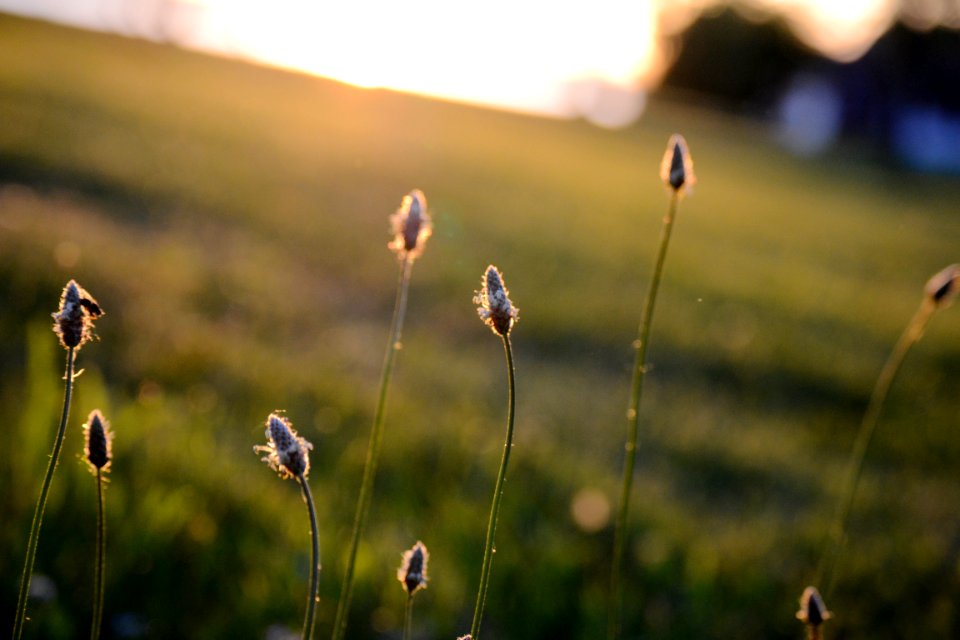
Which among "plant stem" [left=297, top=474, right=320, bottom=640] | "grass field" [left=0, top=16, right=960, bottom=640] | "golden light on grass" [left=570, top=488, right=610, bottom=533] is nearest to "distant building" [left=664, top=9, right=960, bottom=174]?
"grass field" [left=0, top=16, right=960, bottom=640]

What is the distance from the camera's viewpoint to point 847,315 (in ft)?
23.7

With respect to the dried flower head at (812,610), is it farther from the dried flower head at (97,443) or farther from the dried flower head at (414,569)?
the dried flower head at (97,443)

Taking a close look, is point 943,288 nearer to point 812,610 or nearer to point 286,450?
point 812,610

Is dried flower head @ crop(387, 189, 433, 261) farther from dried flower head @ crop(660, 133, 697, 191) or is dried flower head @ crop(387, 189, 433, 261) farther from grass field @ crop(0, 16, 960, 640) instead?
grass field @ crop(0, 16, 960, 640)

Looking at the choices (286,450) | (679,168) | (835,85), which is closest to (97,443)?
(286,450)

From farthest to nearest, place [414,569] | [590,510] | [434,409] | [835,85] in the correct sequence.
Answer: [835,85]
[434,409]
[590,510]
[414,569]

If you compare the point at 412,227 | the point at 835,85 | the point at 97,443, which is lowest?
the point at 97,443

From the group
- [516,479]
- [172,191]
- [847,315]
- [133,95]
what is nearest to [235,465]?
[516,479]

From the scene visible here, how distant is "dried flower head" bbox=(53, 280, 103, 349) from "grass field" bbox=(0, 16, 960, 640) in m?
1.11

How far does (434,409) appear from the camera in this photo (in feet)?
12.0

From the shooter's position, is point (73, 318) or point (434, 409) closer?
point (73, 318)

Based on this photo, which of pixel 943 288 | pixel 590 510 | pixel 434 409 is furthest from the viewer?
pixel 434 409

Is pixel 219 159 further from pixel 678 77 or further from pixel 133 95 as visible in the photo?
pixel 678 77

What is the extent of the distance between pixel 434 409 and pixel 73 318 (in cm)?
280
